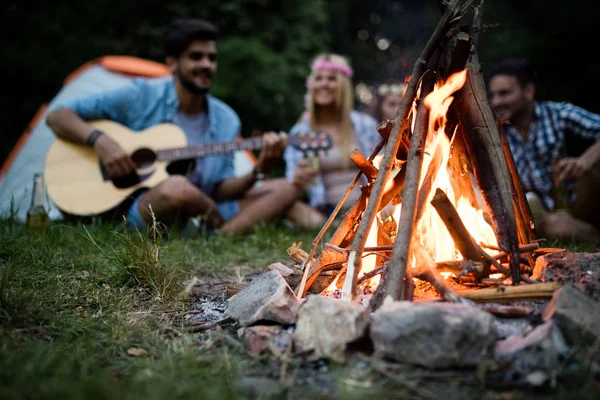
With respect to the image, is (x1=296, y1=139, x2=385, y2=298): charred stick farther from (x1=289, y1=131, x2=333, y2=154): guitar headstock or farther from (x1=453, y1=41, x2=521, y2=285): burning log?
(x1=289, y1=131, x2=333, y2=154): guitar headstock

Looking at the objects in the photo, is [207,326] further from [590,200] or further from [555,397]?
[590,200]

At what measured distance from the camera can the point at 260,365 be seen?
151cm

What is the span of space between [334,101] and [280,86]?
2.40m

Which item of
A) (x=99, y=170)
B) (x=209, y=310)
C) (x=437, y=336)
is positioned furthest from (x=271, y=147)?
(x=437, y=336)

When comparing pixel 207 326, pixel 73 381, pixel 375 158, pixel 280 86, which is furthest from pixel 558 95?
pixel 73 381

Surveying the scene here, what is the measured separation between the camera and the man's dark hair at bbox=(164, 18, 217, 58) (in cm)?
445

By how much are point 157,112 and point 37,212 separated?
1608 mm

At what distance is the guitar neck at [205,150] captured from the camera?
4.11 meters

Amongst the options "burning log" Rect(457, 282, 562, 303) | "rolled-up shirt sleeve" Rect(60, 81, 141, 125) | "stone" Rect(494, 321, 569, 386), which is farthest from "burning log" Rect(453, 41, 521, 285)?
"rolled-up shirt sleeve" Rect(60, 81, 141, 125)

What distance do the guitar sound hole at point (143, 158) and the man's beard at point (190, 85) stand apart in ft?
2.69

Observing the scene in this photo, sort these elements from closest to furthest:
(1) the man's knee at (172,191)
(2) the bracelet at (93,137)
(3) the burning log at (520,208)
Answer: (3) the burning log at (520,208) < (1) the man's knee at (172,191) < (2) the bracelet at (93,137)

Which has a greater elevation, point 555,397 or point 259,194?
point 259,194

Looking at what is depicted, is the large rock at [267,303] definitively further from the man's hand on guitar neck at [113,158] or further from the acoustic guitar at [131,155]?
the man's hand on guitar neck at [113,158]

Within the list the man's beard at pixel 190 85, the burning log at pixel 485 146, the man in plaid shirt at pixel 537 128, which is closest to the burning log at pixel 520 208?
the burning log at pixel 485 146
